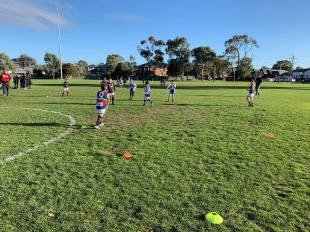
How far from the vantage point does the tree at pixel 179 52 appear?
9594cm

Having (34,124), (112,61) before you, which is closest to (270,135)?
(34,124)

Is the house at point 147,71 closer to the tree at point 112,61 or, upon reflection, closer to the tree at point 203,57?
the tree at point 112,61

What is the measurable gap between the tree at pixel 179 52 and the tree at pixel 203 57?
1101 cm

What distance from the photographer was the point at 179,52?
98.6 meters

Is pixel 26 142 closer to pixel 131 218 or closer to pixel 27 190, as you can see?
pixel 27 190

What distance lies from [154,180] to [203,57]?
355 feet

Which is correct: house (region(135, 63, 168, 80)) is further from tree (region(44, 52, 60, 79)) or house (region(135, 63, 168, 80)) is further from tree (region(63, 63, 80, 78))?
tree (region(44, 52, 60, 79))

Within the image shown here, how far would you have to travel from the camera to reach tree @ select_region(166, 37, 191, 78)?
95.9 meters

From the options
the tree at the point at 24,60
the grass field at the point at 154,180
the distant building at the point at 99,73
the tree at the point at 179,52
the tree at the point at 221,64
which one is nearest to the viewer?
the grass field at the point at 154,180

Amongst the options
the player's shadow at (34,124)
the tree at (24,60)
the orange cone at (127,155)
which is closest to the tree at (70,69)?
the tree at (24,60)

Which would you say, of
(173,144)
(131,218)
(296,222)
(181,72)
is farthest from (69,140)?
(181,72)

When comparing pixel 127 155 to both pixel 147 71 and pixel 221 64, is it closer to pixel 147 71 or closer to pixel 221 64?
pixel 147 71

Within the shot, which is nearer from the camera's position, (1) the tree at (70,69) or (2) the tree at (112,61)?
(1) the tree at (70,69)

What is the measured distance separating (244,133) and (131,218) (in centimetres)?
700
